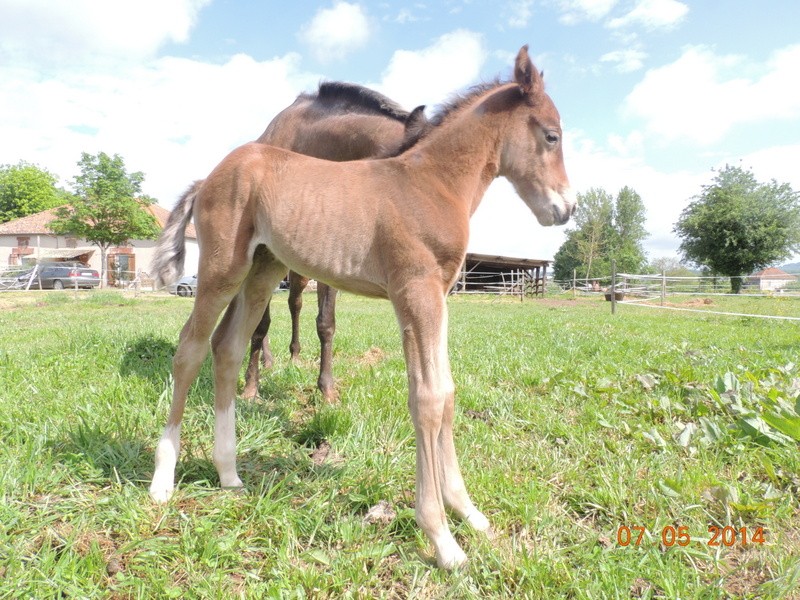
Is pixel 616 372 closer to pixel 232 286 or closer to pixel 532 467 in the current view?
pixel 532 467

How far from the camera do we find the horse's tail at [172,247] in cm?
247

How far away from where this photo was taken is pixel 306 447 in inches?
109

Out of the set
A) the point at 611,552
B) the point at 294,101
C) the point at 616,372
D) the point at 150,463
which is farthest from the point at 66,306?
the point at 611,552

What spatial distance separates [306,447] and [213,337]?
85 cm

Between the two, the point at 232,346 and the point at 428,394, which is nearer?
the point at 428,394

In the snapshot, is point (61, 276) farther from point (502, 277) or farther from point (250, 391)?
point (250, 391)

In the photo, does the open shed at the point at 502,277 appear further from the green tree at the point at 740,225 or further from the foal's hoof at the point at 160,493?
the foal's hoof at the point at 160,493

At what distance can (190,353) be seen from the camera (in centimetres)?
227

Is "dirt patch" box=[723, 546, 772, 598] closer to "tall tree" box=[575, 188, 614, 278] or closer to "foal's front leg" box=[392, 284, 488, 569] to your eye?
"foal's front leg" box=[392, 284, 488, 569]

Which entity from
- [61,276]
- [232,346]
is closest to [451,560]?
[232,346]

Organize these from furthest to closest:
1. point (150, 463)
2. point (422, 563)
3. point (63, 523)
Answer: point (150, 463)
point (63, 523)
point (422, 563)

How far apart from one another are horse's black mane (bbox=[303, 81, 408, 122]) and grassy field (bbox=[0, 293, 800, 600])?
2034 mm

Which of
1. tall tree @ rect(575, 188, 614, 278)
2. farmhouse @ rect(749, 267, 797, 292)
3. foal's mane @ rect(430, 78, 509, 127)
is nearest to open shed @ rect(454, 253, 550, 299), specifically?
→ farmhouse @ rect(749, 267, 797, 292)

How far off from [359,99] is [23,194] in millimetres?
61523
